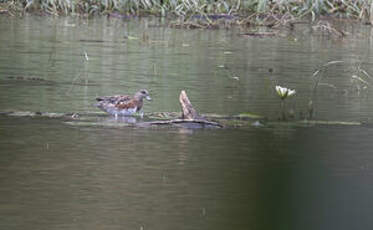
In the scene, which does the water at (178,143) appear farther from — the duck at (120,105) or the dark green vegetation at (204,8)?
the dark green vegetation at (204,8)

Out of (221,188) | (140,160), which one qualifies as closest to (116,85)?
(140,160)

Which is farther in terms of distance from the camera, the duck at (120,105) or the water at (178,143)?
the duck at (120,105)

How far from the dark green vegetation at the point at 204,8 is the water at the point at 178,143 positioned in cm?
298

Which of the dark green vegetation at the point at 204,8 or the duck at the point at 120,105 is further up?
the dark green vegetation at the point at 204,8

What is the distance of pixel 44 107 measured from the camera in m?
7.24

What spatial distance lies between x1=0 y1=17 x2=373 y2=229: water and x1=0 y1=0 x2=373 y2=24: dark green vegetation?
2.98 metres

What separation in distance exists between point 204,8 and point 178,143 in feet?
41.8

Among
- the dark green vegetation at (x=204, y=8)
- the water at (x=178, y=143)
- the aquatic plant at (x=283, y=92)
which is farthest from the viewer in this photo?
the dark green vegetation at (x=204, y=8)

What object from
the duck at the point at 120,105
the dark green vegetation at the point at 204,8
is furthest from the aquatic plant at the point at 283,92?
the dark green vegetation at the point at 204,8

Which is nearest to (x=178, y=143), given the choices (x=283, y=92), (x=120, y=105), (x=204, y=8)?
(x=120, y=105)

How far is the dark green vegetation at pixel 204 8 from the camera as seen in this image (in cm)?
1811

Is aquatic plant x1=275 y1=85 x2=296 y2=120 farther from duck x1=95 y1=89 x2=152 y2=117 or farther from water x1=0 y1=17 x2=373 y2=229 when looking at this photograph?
duck x1=95 y1=89 x2=152 y2=117

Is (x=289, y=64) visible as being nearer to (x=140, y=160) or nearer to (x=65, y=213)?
(x=140, y=160)

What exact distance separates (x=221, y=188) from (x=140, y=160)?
2832 millimetres
